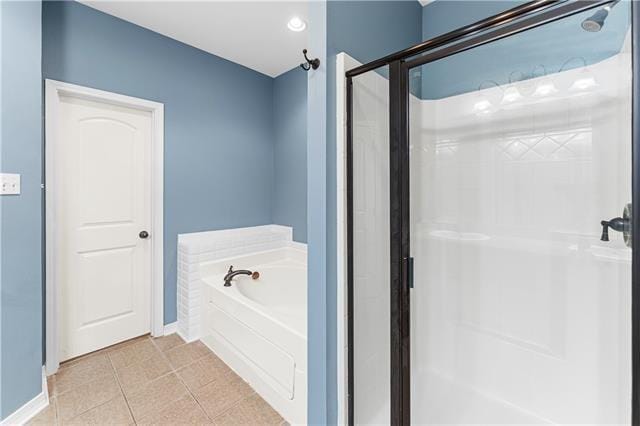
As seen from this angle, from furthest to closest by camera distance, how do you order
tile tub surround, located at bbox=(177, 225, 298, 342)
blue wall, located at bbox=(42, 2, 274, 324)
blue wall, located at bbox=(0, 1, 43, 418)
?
1. tile tub surround, located at bbox=(177, 225, 298, 342)
2. blue wall, located at bbox=(42, 2, 274, 324)
3. blue wall, located at bbox=(0, 1, 43, 418)

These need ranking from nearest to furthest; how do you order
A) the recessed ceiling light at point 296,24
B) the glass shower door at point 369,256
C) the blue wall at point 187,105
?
the glass shower door at point 369,256 < the blue wall at point 187,105 < the recessed ceiling light at point 296,24

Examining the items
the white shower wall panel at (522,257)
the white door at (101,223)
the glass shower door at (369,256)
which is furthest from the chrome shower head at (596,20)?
the white door at (101,223)

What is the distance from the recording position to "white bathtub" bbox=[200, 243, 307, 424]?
156 cm

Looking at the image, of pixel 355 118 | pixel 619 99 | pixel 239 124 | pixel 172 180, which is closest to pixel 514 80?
pixel 619 99

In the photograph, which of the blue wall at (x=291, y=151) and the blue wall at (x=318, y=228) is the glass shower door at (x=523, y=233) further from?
the blue wall at (x=291, y=151)

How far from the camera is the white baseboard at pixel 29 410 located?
1.49 m

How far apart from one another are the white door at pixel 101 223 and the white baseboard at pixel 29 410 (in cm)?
54

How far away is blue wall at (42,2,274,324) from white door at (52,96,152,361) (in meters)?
0.19

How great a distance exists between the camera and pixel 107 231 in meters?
2.30

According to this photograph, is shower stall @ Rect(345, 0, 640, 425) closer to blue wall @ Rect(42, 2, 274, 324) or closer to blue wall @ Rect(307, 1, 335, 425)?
blue wall @ Rect(307, 1, 335, 425)

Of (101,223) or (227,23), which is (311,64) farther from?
(101,223)

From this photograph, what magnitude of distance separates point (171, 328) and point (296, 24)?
2779 millimetres

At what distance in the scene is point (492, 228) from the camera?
1.70 m

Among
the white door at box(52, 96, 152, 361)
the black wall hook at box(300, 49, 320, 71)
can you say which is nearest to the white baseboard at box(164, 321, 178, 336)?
the white door at box(52, 96, 152, 361)
